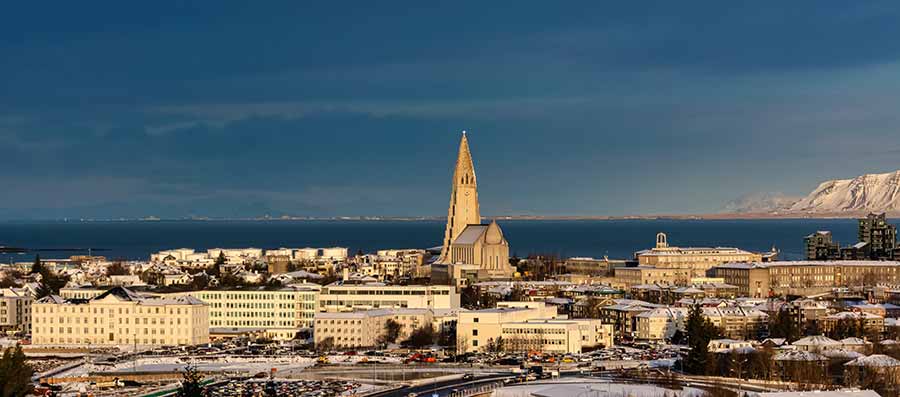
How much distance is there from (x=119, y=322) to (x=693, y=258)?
49.2m

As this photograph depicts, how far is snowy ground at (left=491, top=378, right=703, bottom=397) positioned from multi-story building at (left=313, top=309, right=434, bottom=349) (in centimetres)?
1670

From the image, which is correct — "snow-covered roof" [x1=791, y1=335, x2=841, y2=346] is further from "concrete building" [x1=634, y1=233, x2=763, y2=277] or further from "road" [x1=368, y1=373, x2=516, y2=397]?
"concrete building" [x1=634, y1=233, x2=763, y2=277]

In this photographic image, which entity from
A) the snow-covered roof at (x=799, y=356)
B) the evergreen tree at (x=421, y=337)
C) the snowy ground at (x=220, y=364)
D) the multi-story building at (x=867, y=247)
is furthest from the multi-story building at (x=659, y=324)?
the multi-story building at (x=867, y=247)

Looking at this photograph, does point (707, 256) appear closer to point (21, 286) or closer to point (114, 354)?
point (21, 286)

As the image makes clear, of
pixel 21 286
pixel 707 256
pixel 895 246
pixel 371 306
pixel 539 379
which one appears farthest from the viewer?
pixel 895 246

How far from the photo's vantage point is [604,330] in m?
66.1

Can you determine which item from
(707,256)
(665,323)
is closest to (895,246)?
(707,256)

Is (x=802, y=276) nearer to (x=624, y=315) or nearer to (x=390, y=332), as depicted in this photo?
(x=624, y=315)

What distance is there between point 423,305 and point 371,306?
254 cm

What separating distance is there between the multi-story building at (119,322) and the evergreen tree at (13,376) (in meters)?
23.2

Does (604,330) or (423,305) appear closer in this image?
(604,330)

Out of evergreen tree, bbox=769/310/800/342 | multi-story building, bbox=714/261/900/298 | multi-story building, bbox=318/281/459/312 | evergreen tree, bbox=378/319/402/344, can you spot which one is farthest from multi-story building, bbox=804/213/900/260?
evergreen tree, bbox=378/319/402/344

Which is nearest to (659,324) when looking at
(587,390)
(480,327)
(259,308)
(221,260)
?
(480,327)

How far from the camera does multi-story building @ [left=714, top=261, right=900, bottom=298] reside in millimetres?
92812
